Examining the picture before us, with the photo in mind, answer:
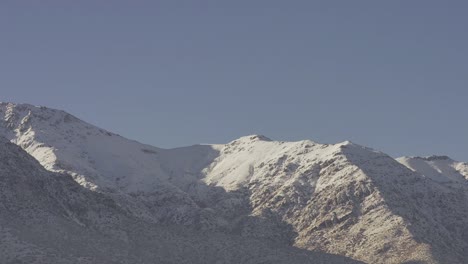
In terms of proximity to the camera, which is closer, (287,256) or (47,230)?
(47,230)

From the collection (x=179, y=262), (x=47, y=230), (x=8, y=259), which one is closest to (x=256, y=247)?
(x=179, y=262)

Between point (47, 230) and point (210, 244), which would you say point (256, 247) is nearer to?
point (210, 244)

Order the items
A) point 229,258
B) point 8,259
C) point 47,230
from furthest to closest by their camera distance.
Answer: point 229,258 < point 47,230 < point 8,259

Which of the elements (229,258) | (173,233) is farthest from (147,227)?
(229,258)

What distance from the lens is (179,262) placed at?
17862 cm

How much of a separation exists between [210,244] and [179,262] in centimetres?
1726

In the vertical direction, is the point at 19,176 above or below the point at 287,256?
above

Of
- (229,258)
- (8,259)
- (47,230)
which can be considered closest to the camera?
(8,259)

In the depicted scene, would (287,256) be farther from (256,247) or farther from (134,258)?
(134,258)

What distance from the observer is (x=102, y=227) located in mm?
193250

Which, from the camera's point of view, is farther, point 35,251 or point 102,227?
point 102,227

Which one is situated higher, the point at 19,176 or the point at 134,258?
the point at 19,176

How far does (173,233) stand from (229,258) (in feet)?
52.2

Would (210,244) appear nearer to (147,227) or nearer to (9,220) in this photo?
(147,227)
